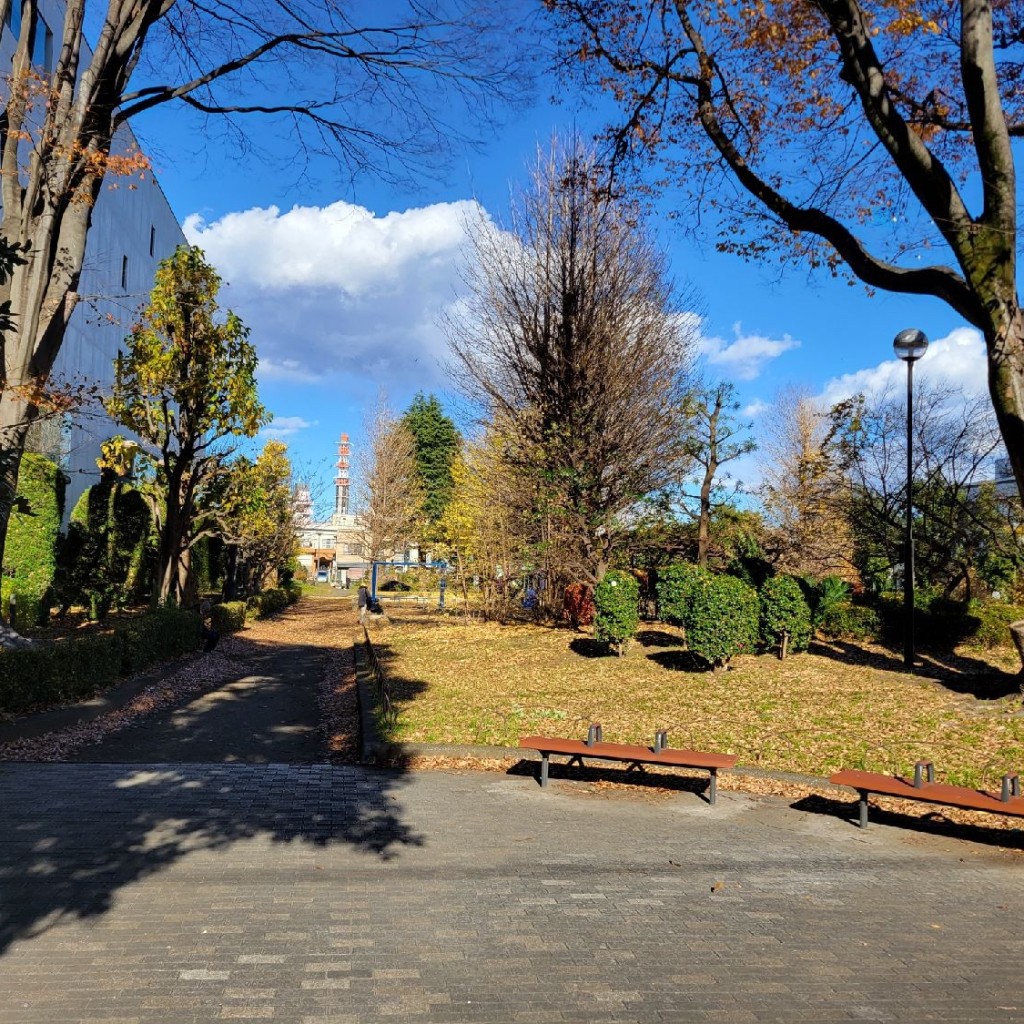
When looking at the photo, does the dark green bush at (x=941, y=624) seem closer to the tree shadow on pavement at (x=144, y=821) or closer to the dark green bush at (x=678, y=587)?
the dark green bush at (x=678, y=587)

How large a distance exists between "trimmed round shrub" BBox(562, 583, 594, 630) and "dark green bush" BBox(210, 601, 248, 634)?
8.53m

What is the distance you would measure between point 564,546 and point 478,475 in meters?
6.12

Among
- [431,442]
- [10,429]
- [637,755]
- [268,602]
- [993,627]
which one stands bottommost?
[637,755]

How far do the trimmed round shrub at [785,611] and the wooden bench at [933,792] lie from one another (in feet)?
17.7

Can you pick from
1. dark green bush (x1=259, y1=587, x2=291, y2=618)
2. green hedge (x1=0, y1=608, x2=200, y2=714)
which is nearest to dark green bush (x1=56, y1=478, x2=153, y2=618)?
green hedge (x1=0, y1=608, x2=200, y2=714)

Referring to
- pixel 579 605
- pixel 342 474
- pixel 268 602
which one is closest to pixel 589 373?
pixel 579 605

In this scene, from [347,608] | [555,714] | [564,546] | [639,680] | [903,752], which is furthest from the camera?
[347,608]

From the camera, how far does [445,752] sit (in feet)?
26.0

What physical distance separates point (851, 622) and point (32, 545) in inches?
583

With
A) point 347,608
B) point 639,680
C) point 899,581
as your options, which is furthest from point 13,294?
point 347,608

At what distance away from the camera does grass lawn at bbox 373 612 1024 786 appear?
779 centimetres

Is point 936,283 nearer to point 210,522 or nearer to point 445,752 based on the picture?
point 445,752

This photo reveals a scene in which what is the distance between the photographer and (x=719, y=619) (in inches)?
438

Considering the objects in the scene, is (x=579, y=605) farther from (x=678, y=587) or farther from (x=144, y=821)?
(x=144, y=821)
